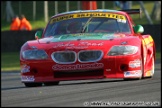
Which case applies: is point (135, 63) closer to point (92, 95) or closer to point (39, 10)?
point (92, 95)

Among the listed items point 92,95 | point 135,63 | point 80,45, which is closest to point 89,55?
point 80,45

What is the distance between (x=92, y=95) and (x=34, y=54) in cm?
156

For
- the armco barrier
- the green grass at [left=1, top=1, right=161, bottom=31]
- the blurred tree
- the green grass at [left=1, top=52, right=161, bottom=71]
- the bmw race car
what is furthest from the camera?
Result: the blurred tree

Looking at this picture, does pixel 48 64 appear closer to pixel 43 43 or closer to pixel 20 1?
pixel 43 43

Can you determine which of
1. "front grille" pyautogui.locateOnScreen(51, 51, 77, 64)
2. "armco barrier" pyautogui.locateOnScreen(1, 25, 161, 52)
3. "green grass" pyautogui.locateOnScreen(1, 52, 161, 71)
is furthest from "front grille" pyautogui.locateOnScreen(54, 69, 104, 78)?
"armco barrier" pyautogui.locateOnScreen(1, 25, 161, 52)

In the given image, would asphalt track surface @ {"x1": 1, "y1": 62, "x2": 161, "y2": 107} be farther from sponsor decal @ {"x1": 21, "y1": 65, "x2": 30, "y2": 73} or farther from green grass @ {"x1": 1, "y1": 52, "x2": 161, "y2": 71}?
green grass @ {"x1": 1, "y1": 52, "x2": 161, "y2": 71}

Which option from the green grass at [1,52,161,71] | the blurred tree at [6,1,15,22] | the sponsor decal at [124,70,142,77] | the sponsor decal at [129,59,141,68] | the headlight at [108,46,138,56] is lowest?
the green grass at [1,52,161,71]

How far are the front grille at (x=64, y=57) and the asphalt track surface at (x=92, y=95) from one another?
449 millimetres

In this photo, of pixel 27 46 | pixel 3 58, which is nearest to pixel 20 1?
pixel 3 58

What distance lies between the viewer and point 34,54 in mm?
9992

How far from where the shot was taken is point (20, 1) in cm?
Result: 3719

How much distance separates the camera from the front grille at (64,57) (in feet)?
31.9

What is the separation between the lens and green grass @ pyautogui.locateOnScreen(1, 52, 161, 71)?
20819 mm

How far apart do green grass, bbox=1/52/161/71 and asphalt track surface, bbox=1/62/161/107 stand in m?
9.42
